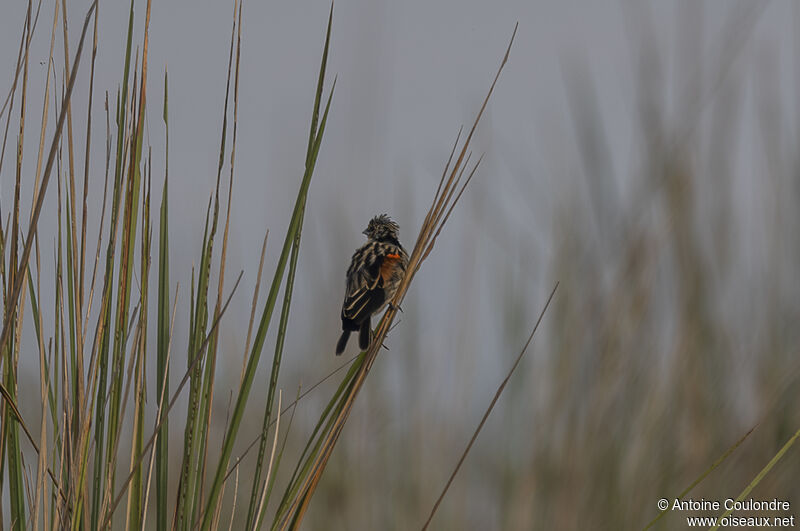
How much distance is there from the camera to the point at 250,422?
13.4ft

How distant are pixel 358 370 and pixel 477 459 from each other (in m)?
2.39

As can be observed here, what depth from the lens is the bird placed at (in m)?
2.30

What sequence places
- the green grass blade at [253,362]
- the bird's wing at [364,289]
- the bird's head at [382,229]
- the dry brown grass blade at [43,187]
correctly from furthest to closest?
the bird's head at [382,229] < the bird's wing at [364,289] < the green grass blade at [253,362] < the dry brown grass blade at [43,187]

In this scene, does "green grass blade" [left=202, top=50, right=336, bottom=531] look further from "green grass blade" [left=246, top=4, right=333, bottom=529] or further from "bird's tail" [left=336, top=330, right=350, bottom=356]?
"bird's tail" [left=336, top=330, right=350, bottom=356]

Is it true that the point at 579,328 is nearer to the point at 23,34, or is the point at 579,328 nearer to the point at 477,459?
the point at 477,459

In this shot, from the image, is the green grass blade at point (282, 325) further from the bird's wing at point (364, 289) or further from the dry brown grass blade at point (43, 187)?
the bird's wing at point (364, 289)

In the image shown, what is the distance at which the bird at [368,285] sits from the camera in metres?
2.30

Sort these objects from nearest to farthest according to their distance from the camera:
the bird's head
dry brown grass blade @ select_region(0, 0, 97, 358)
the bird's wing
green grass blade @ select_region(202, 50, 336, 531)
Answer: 1. dry brown grass blade @ select_region(0, 0, 97, 358)
2. green grass blade @ select_region(202, 50, 336, 531)
3. the bird's wing
4. the bird's head

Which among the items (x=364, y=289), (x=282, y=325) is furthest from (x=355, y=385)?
(x=364, y=289)

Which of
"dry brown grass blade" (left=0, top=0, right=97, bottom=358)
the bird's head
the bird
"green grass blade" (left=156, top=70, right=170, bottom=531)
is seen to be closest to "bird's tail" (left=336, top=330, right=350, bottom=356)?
the bird

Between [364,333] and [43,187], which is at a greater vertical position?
[43,187]

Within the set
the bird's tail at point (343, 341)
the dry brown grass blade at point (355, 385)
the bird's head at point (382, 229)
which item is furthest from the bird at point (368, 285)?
the dry brown grass blade at point (355, 385)

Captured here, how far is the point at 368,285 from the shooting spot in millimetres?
2342

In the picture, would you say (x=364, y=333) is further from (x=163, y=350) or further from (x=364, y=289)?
(x=163, y=350)
